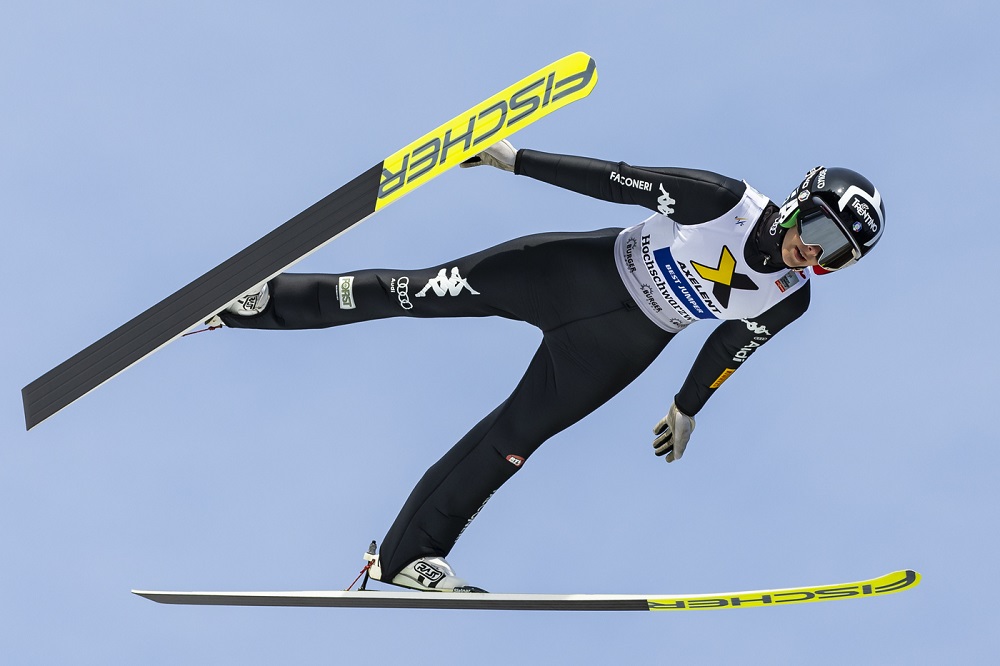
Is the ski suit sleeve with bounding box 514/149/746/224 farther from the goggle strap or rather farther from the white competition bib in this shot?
the goggle strap

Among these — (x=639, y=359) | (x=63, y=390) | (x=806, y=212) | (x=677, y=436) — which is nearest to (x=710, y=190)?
(x=806, y=212)

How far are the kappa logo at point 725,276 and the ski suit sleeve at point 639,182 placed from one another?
0.76 feet

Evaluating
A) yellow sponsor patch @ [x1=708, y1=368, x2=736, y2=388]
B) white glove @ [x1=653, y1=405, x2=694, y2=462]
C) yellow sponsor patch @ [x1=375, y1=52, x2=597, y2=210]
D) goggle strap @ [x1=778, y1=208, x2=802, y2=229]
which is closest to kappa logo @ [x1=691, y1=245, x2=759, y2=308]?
goggle strap @ [x1=778, y1=208, x2=802, y2=229]

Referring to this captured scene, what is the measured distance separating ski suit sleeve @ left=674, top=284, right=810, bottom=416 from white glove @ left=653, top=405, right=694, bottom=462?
49 millimetres

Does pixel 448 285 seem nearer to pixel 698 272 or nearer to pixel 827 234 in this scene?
pixel 698 272

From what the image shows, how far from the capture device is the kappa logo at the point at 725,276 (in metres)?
7.59

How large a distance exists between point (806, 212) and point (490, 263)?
66.1 inches

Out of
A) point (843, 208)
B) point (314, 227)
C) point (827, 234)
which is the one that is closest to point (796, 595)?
point (827, 234)

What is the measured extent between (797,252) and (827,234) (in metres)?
0.18

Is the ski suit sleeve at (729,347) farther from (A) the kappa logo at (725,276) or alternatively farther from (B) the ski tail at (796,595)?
(B) the ski tail at (796,595)

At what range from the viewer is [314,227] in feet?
23.4

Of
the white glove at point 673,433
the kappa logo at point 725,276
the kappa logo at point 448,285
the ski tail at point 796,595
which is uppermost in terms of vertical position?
the kappa logo at point 448,285

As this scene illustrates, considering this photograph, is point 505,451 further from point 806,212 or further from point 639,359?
point 806,212

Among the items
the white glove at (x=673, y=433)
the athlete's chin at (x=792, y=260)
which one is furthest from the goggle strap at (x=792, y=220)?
the white glove at (x=673, y=433)
